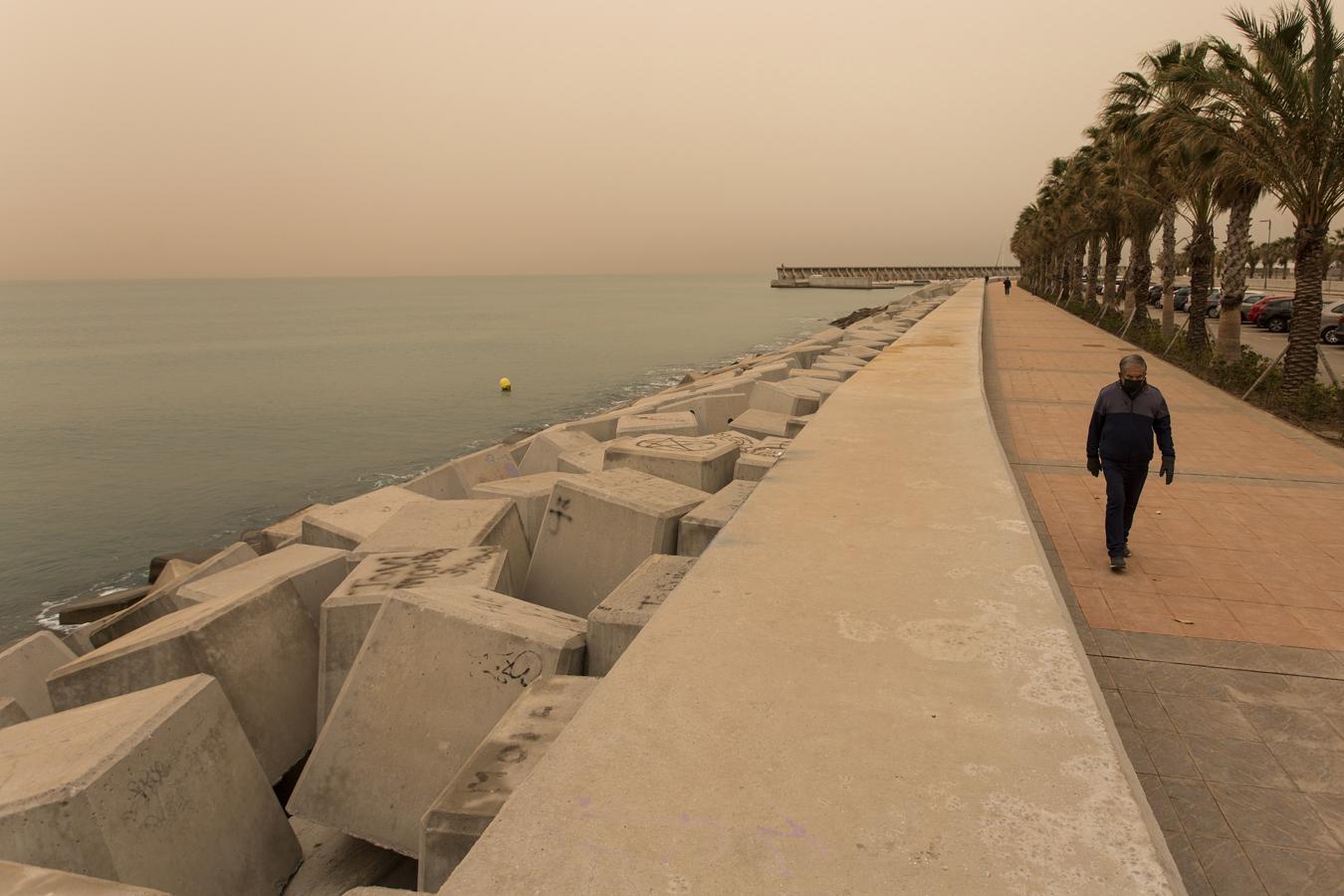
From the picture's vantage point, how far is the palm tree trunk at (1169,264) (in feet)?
67.2

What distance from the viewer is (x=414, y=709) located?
122 inches

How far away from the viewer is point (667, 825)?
5.99 ft

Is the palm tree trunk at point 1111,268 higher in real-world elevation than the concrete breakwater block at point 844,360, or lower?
higher

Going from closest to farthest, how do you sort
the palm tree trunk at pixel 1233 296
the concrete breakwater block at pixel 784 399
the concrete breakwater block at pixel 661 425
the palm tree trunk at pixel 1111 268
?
the concrete breakwater block at pixel 661 425
the concrete breakwater block at pixel 784 399
the palm tree trunk at pixel 1233 296
the palm tree trunk at pixel 1111 268

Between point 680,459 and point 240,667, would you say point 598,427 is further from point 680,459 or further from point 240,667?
point 240,667

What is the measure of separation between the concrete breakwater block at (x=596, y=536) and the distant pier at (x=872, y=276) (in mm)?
149112

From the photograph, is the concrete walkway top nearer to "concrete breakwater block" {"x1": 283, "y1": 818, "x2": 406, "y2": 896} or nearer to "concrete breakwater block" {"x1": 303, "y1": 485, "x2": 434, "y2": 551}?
"concrete breakwater block" {"x1": 283, "y1": 818, "x2": 406, "y2": 896}

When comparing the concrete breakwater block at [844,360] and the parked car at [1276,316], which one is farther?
the parked car at [1276,316]

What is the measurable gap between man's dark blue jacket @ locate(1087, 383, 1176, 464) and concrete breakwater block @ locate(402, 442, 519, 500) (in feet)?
22.2

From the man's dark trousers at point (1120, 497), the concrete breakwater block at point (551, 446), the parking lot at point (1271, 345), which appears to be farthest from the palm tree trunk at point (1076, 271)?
the man's dark trousers at point (1120, 497)

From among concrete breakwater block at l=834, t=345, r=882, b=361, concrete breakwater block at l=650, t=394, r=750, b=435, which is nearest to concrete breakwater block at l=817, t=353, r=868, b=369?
concrete breakwater block at l=834, t=345, r=882, b=361

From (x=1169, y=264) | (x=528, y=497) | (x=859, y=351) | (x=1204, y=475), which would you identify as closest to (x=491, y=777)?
(x=528, y=497)

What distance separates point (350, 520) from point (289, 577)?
7.65 ft

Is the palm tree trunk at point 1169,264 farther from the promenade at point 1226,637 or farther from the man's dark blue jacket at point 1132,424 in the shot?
the man's dark blue jacket at point 1132,424
